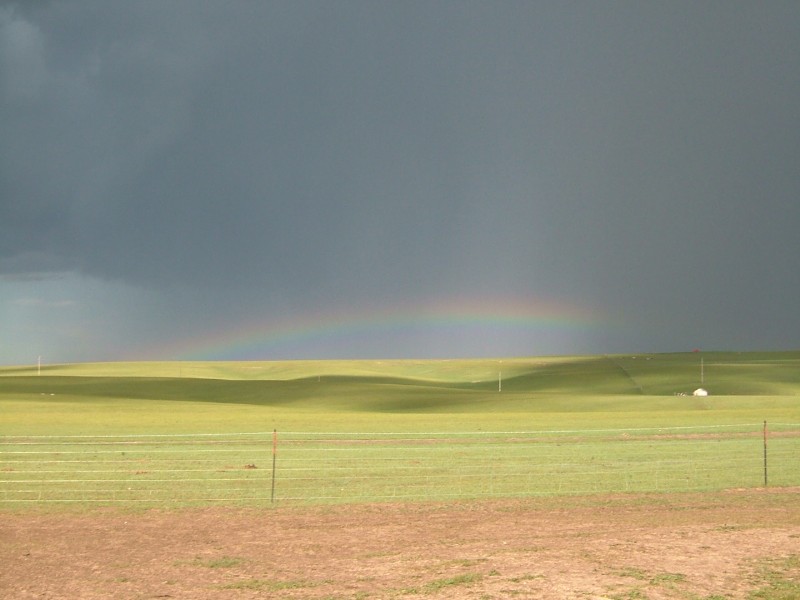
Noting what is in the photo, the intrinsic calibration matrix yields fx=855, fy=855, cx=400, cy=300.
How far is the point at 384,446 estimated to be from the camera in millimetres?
31828

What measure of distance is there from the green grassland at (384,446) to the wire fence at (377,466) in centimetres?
6

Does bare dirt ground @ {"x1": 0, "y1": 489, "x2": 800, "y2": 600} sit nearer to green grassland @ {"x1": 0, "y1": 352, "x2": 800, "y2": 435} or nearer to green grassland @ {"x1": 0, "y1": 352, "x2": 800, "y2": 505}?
green grassland @ {"x1": 0, "y1": 352, "x2": 800, "y2": 505}

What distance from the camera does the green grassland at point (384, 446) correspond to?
22.0 metres

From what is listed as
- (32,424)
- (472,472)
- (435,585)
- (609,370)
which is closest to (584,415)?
(472,472)

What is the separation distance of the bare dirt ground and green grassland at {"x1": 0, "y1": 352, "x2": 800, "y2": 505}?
2318 millimetres

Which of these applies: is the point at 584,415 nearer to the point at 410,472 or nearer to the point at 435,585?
the point at 410,472

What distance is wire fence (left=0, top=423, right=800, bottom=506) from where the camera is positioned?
69.2 feet

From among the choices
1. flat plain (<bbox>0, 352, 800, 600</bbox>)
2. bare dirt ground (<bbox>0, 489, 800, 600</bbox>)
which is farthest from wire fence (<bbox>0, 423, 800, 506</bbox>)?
bare dirt ground (<bbox>0, 489, 800, 600</bbox>)

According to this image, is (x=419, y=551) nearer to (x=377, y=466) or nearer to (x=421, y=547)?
(x=421, y=547)

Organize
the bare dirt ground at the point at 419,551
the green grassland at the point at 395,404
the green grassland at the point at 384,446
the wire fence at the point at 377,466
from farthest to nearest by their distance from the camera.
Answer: the green grassland at the point at 395,404, the green grassland at the point at 384,446, the wire fence at the point at 377,466, the bare dirt ground at the point at 419,551

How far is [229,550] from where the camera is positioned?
566 inches

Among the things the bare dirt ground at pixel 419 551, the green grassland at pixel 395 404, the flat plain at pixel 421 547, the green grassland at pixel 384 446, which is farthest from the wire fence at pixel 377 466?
the green grassland at pixel 395 404

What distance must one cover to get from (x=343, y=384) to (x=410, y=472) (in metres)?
49.9

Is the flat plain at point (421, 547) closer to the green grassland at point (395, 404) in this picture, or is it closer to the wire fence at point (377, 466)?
the wire fence at point (377, 466)
